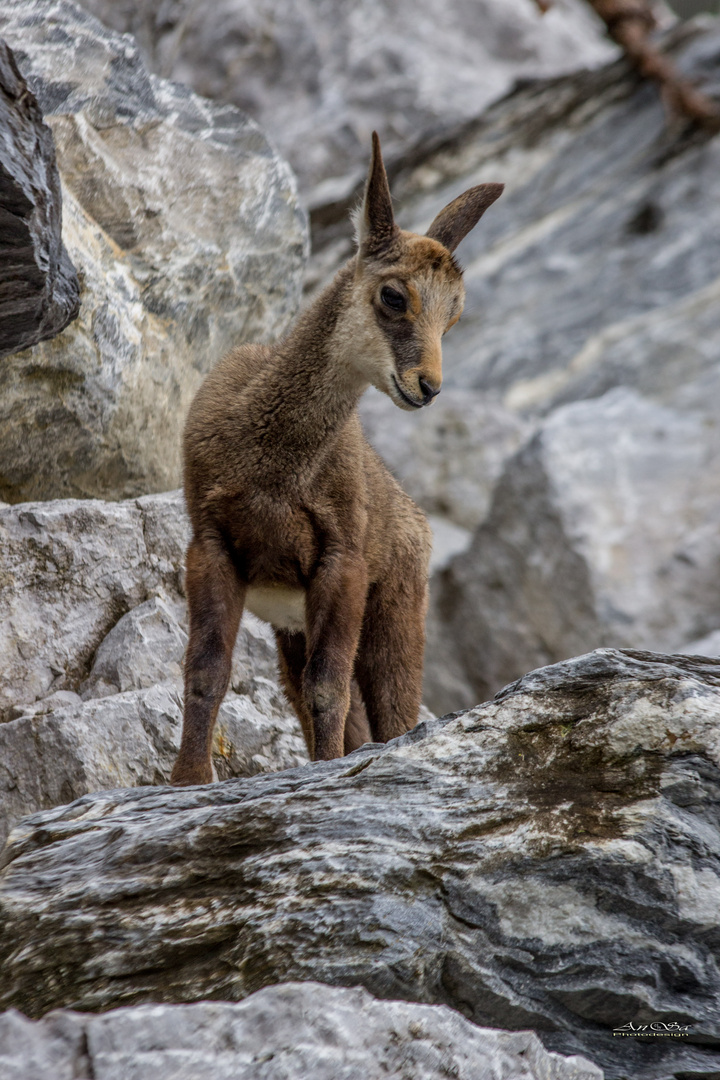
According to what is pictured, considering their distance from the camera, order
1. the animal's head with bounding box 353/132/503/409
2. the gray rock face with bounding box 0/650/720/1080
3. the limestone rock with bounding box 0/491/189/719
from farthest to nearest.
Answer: the limestone rock with bounding box 0/491/189/719
the animal's head with bounding box 353/132/503/409
the gray rock face with bounding box 0/650/720/1080

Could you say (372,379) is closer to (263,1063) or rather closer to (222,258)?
(222,258)

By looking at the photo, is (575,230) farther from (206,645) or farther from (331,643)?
(206,645)

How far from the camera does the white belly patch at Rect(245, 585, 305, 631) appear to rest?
18.2 feet

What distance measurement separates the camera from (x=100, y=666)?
5953mm

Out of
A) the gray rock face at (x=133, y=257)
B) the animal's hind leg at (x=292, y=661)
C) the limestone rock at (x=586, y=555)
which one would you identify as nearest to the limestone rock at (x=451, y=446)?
the limestone rock at (x=586, y=555)

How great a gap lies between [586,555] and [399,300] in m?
6.65

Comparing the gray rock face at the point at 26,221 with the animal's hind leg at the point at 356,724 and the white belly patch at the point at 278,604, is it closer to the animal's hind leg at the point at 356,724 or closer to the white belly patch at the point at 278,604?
the white belly patch at the point at 278,604

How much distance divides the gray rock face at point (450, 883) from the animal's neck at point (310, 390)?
1.92 metres

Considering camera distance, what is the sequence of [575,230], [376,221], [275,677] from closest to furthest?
[376,221]
[275,677]
[575,230]

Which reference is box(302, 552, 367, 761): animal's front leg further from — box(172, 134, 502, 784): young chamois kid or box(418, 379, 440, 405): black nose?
box(418, 379, 440, 405): black nose

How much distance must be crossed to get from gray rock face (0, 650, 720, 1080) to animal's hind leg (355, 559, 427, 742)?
6.07 ft

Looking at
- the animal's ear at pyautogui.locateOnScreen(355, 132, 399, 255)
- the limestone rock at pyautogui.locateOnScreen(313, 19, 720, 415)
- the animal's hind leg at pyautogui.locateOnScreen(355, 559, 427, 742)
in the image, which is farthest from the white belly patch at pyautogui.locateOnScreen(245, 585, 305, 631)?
the limestone rock at pyautogui.locateOnScreen(313, 19, 720, 415)

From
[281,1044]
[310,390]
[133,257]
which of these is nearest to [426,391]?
[310,390]

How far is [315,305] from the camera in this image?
6035mm
